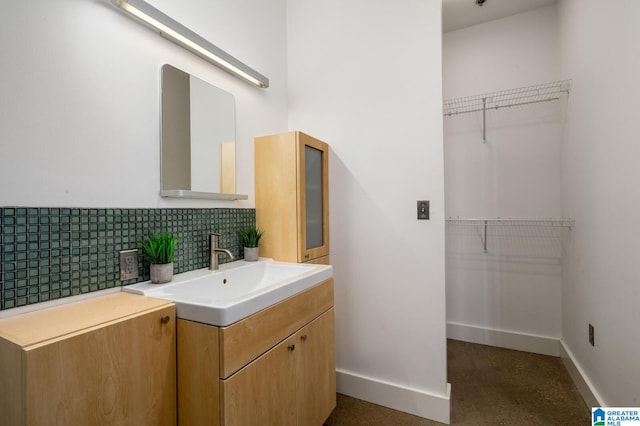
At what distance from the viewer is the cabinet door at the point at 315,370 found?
49.2 inches

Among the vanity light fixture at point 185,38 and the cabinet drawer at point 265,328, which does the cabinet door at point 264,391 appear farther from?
the vanity light fixture at point 185,38

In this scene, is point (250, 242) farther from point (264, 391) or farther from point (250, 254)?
point (264, 391)

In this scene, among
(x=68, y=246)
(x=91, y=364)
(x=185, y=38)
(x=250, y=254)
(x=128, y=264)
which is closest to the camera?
(x=91, y=364)

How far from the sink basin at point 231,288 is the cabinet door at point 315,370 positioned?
23 cm

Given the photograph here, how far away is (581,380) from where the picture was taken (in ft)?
5.96

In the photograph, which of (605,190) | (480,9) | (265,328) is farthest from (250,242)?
(480,9)

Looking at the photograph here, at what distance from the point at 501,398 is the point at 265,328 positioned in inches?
68.7

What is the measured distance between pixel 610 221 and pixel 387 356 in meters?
1.44

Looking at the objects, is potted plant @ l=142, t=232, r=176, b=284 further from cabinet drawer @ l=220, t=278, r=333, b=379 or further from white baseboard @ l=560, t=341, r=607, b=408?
white baseboard @ l=560, t=341, r=607, b=408

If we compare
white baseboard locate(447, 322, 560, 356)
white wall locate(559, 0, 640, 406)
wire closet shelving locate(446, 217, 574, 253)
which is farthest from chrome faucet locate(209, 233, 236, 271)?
white baseboard locate(447, 322, 560, 356)

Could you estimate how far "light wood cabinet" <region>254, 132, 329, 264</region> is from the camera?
1668mm

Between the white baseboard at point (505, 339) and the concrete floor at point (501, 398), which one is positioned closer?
the concrete floor at point (501, 398)

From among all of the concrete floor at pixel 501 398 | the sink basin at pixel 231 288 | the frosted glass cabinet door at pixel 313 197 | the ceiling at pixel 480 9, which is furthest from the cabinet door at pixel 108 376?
the ceiling at pixel 480 9

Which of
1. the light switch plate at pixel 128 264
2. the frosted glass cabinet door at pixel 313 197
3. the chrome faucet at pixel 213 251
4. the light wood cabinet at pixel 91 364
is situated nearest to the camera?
the light wood cabinet at pixel 91 364
